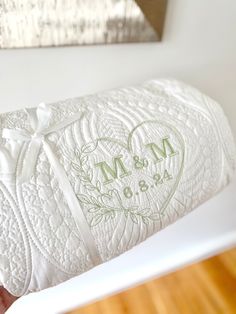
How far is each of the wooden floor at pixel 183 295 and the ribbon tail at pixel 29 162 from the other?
0.87 m

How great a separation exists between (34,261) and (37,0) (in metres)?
0.41

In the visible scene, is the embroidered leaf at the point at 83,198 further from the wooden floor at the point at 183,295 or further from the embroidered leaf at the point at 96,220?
the wooden floor at the point at 183,295

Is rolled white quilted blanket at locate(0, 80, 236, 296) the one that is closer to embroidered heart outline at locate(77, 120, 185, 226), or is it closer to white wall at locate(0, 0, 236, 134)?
embroidered heart outline at locate(77, 120, 185, 226)

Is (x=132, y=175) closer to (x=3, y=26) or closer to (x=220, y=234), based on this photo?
(x=3, y=26)

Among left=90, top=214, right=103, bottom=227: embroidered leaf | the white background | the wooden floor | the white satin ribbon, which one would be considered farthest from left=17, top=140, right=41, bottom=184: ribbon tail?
the wooden floor

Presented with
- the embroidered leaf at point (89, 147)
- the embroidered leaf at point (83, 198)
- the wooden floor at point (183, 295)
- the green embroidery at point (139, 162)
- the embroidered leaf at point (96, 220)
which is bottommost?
the wooden floor at point (183, 295)

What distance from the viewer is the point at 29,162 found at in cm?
50

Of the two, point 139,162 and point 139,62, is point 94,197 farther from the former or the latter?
point 139,62

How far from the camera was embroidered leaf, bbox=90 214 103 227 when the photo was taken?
1.69ft

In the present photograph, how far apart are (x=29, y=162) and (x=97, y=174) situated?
10cm

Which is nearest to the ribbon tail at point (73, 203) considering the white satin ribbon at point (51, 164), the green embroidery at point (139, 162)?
the white satin ribbon at point (51, 164)

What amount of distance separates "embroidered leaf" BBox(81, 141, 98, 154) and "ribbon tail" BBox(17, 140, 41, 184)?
0.21 feet

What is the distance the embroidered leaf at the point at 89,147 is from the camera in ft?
1.79

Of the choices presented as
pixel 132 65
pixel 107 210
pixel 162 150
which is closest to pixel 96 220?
pixel 107 210
